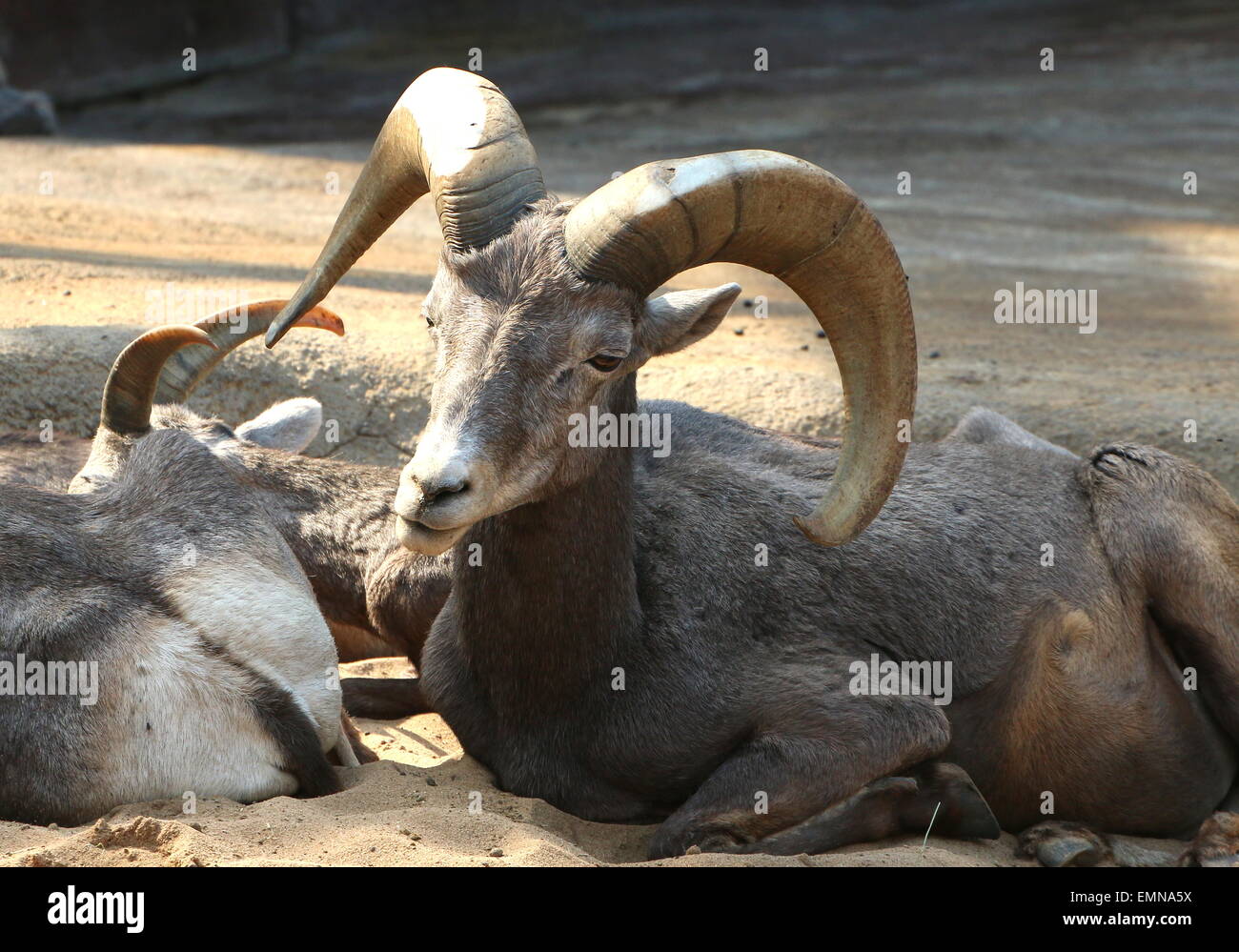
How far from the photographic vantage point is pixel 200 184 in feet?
52.3

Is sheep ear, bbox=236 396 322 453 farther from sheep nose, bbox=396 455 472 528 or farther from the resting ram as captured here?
sheep nose, bbox=396 455 472 528

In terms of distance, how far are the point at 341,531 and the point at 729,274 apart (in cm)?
651

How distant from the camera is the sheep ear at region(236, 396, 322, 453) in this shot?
7.71 meters

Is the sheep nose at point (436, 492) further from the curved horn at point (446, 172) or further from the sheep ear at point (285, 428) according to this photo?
the sheep ear at point (285, 428)

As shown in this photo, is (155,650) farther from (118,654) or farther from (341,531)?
(341,531)

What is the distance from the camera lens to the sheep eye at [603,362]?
16.5 ft

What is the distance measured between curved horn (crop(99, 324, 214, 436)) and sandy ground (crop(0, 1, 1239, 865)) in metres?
1.65

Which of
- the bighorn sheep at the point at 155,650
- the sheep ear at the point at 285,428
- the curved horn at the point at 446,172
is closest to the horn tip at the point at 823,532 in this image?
the curved horn at the point at 446,172

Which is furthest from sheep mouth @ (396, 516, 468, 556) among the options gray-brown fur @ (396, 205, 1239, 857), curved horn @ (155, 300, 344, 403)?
curved horn @ (155, 300, 344, 403)

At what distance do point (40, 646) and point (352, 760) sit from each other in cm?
137

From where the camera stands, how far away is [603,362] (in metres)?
5.07

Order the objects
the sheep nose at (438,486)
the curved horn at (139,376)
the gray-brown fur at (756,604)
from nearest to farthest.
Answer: the sheep nose at (438,486)
the gray-brown fur at (756,604)
the curved horn at (139,376)
